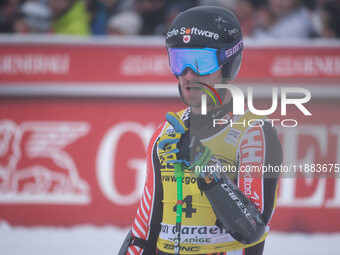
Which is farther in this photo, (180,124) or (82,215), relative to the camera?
(82,215)

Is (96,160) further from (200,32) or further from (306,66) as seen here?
(200,32)

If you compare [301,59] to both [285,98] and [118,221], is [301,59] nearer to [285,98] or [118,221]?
[118,221]

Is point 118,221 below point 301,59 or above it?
below

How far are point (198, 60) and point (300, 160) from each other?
330cm

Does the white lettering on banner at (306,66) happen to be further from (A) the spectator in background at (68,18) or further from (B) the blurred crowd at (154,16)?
(A) the spectator in background at (68,18)

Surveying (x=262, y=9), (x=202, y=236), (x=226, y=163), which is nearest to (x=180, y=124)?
(x=226, y=163)

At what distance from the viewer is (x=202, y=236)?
Answer: 2.35 meters

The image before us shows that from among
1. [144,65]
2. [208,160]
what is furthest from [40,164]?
[208,160]

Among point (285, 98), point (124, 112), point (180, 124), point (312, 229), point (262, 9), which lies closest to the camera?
point (180, 124)

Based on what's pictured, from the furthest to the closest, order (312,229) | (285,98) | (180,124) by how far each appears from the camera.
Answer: (312,229) < (285,98) < (180,124)

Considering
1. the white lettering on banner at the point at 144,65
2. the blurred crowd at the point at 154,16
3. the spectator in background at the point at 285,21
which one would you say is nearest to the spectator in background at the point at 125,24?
the blurred crowd at the point at 154,16

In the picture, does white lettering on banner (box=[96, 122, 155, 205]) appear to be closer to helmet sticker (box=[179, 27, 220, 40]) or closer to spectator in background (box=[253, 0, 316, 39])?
spectator in background (box=[253, 0, 316, 39])

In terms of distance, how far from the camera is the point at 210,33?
2289 millimetres

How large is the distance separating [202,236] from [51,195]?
344cm
